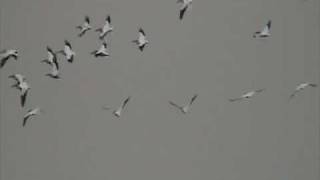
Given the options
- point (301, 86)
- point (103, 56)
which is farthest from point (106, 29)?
point (301, 86)

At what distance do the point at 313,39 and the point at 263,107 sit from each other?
0.96 meters

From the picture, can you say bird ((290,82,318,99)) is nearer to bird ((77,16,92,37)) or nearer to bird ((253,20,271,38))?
bird ((253,20,271,38))

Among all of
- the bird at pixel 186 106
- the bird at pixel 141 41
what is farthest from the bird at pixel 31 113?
the bird at pixel 186 106

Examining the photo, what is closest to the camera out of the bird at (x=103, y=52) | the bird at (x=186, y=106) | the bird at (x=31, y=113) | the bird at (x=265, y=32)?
the bird at (x=103, y=52)

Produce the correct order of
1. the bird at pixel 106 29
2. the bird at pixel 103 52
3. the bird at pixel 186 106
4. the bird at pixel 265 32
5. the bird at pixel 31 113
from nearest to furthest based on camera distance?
the bird at pixel 103 52 < the bird at pixel 106 29 < the bird at pixel 265 32 < the bird at pixel 186 106 < the bird at pixel 31 113

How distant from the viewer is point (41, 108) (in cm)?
1041

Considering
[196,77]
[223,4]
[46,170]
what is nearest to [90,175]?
[46,170]

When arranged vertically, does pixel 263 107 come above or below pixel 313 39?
below

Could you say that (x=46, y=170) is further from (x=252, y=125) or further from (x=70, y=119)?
(x=252, y=125)

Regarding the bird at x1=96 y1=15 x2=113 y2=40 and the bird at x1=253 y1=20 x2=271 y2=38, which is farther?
the bird at x1=253 y1=20 x2=271 y2=38

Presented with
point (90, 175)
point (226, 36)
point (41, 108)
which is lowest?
point (90, 175)

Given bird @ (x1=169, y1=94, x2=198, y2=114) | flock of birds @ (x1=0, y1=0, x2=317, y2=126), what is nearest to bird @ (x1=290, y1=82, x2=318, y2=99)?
flock of birds @ (x1=0, y1=0, x2=317, y2=126)

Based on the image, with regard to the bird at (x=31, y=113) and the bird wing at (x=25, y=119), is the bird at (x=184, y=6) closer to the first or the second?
the bird at (x=31, y=113)

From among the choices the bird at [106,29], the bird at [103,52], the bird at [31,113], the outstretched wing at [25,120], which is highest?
the bird at [106,29]
